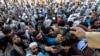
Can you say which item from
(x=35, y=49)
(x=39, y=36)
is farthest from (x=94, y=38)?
(x=39, y=36)

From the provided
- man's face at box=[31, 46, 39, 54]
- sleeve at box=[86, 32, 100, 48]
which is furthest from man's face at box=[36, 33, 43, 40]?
sleeve at box=[86, 32, 100, 48]

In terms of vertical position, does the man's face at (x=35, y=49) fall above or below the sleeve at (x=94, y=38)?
above

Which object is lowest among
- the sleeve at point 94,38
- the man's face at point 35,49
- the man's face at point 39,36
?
the sleeve at point 94,38

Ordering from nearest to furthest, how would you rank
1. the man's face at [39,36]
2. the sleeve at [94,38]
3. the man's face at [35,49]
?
1. the sleeve at [94,38]
2. the man's face at [35,49]
3. the man's face at [39,36]

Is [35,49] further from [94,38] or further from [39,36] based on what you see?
[94,38]

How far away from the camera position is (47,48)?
11.3ft

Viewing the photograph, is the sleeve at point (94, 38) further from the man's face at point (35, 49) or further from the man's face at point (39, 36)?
the man's face at point (39, 36)

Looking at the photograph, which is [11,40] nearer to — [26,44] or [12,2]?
[26,44]

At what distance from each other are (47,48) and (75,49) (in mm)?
346

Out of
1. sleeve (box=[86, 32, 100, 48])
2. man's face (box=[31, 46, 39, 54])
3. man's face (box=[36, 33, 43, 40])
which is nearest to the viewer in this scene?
sleeve (box=[86, 32, 100, 48])

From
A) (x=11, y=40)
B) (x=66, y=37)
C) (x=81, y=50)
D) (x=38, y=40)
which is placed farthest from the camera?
(x=11, y=40)

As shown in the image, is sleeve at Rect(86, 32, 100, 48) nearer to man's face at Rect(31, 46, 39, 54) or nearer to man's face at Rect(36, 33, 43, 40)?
man's face at Rect(31, 46, 39, 54)

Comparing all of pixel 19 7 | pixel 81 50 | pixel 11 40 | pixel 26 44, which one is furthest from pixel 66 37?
pixel 19 7

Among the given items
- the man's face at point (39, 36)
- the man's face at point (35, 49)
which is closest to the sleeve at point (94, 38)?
the man's face at point (35, 49)
